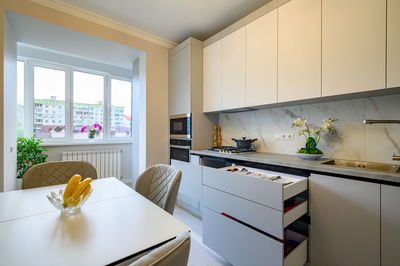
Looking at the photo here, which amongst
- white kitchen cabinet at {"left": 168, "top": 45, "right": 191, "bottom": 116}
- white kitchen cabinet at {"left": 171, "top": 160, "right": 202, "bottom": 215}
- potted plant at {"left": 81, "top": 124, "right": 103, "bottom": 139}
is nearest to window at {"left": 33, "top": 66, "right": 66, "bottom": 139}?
potted plant at {"left": 81, "top": 124, "right": 103, "bottom": 139}

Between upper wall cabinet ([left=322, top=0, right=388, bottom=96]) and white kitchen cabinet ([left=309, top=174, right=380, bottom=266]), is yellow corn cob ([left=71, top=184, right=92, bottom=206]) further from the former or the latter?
upper wall cabinet ([left=322, top=0, right=388, bottom=96])

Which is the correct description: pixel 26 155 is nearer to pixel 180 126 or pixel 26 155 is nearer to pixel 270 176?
pixel 180 126

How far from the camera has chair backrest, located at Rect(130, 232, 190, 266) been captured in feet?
1.29

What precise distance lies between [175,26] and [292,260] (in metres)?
2.87

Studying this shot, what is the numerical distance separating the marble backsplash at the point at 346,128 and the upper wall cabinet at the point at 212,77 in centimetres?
59

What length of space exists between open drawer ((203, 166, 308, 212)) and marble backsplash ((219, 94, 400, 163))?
620 mm

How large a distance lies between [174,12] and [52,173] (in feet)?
7.12

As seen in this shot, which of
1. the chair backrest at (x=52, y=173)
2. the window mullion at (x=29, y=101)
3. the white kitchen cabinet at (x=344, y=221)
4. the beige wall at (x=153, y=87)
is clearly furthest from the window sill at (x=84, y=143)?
the white kitchen cabinet at (x=344, y=221)

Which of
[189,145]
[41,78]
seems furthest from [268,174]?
[41,78]

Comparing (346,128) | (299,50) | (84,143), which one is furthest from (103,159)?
(346,128)

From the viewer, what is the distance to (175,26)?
244cm

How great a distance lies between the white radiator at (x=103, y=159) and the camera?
311 centimetres

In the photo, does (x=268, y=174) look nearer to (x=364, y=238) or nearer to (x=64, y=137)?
(x=364, y=238)

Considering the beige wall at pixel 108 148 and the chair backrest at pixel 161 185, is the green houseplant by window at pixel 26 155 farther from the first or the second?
the chair backrest at pixel 161 185
